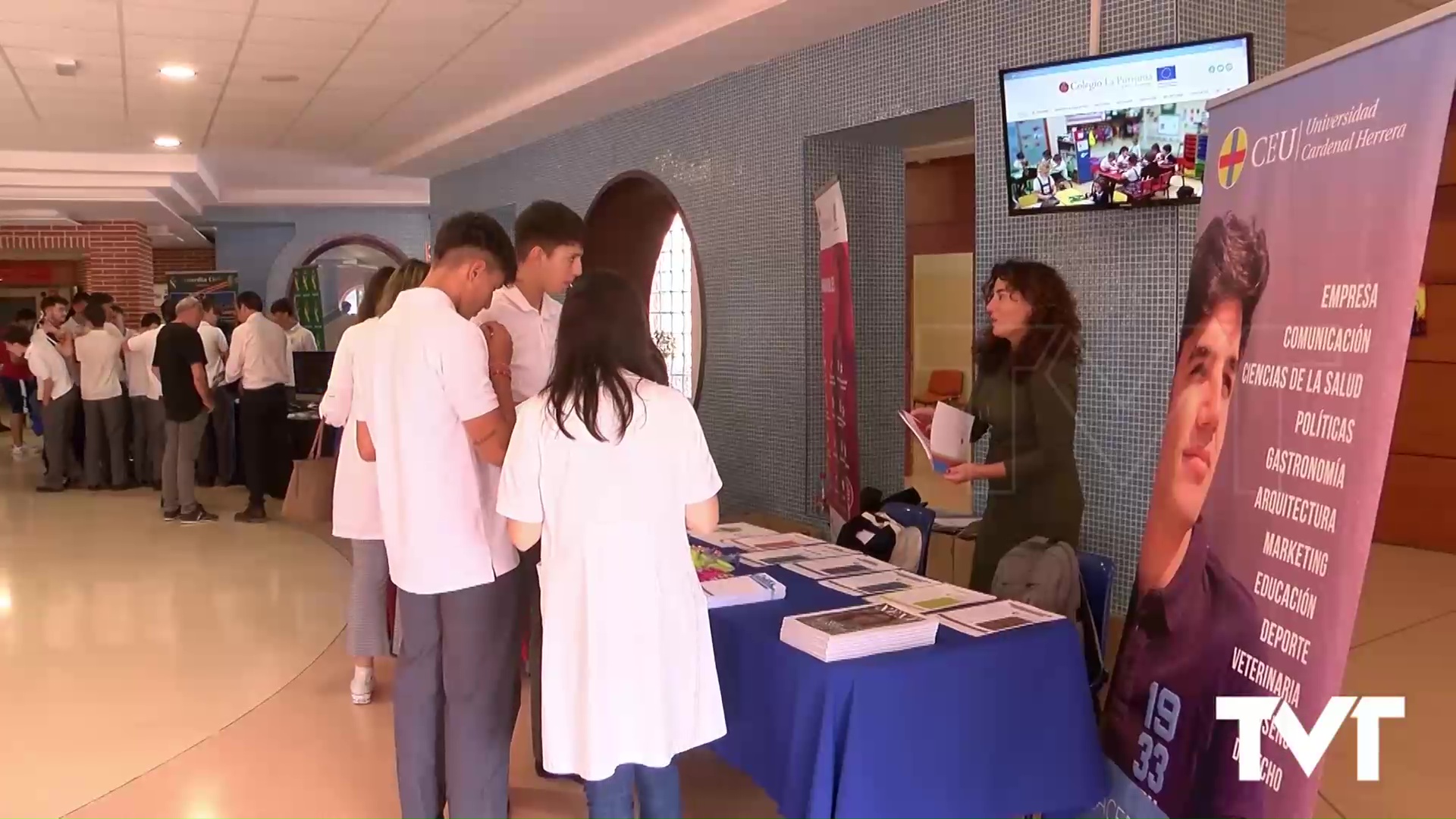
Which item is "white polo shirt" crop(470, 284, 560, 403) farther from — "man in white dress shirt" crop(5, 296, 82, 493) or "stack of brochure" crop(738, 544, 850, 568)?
"man in white dress shirt" crop(5, 296, 82, 493)

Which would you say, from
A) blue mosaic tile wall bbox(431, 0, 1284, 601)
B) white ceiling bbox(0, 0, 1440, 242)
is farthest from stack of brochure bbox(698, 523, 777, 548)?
white ceiling bbox(0, 0, 1440, 242)

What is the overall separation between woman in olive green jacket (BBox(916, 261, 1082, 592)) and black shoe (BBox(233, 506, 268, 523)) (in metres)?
5.66

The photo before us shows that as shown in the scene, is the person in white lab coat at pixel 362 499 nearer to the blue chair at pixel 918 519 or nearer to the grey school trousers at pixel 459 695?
the grey school trousers at pixel 459 695

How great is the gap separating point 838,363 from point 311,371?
5.61 m

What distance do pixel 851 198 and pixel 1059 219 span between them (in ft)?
4.85

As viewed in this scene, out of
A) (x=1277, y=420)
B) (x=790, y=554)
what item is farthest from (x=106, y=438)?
(x=1277, y=420)

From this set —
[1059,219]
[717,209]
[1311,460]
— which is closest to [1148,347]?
[1059,219]

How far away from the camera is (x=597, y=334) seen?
7.31ft

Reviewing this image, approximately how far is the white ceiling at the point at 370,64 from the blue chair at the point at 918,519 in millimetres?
2048

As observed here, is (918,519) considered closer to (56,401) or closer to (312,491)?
(312,491)

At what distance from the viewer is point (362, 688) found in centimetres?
413

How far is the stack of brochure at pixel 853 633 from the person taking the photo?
7.39ft

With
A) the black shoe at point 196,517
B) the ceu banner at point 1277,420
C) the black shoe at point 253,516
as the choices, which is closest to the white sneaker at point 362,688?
the ceu banner at point 1277,420

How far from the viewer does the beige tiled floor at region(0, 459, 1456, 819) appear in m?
3.31
